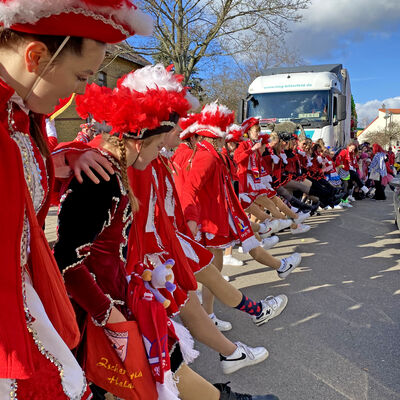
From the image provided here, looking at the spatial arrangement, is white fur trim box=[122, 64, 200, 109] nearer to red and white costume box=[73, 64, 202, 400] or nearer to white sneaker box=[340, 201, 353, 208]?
red and white costume box=[73, 64, 202, 400]

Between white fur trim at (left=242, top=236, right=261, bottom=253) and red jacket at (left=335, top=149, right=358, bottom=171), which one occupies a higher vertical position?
red jacket at (left=335, top=149, right=358, bottom=171)

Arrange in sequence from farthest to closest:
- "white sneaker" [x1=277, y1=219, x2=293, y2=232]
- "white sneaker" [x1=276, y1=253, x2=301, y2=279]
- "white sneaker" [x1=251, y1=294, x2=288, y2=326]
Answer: "white sneaker" [x1=277, y1=219, x2=293, y2=232] → "white sneaker" [x1=276, y1=253, x2=301, y2=279] → "white sneaker" [x1=251, y1=294, x2=288, y2=326]

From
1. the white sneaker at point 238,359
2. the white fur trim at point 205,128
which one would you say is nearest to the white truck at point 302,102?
the white fur trim at point 205,128

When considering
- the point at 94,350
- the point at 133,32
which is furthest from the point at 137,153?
the point at 94,350

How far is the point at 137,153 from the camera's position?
6.56ft

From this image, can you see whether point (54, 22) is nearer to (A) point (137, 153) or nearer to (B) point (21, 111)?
(B) point (21, 111)

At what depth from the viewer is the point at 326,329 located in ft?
12.6

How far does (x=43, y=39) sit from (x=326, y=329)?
3.55 m

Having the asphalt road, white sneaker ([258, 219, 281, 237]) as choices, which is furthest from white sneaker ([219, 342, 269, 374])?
white sneaker ([258, 219, 281, 237])

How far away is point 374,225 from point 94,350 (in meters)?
8.42

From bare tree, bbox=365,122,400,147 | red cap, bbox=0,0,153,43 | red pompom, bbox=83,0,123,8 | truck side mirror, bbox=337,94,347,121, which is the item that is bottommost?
red cap, bbox=0,0,153,43

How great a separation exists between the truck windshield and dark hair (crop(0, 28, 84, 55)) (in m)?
10.1

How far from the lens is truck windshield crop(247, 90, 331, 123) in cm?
1110

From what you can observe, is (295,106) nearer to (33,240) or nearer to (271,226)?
(271,226)
